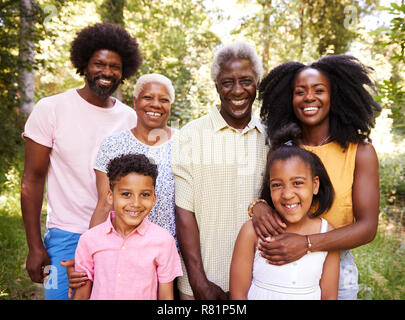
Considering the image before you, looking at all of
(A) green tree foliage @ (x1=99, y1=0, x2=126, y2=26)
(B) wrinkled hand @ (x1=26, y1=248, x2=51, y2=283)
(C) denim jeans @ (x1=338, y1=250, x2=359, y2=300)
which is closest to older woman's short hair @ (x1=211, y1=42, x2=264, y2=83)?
(C) denim jeans @ (x1=338, y1=250, x2=359, y2=300)

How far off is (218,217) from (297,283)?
1.90ft

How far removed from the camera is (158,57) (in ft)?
34.4

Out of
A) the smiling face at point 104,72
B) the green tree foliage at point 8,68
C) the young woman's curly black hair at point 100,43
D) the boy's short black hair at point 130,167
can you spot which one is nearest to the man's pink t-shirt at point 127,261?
the boy's short black hair at point 130,167

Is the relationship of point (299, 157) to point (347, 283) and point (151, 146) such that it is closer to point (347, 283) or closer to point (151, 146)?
point (347, 283)

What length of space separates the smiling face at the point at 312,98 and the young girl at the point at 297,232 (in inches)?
8.3

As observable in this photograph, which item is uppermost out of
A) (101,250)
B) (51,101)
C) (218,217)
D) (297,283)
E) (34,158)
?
(51,101)


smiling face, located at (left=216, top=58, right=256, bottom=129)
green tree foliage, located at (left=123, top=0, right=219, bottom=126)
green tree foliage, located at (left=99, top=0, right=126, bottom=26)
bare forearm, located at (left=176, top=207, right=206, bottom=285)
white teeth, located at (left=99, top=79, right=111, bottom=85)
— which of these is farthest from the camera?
green tree foliage, located at (left=123, top=0, right=219, bottom=126)

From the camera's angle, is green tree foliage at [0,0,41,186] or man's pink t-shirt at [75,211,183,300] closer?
man's pink t-shirt at [75,211,183,300]

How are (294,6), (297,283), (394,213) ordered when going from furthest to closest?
(294,6) < (394,213) < (297,283)

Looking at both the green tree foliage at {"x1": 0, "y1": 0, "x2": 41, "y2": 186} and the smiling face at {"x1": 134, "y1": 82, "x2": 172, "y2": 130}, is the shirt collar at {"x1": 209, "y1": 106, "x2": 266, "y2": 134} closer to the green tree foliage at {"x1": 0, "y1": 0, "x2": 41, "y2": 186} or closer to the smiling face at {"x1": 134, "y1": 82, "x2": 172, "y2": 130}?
the smiling face at {"x1": 134, "y1": 82, "x2": 172, "y2": 130}

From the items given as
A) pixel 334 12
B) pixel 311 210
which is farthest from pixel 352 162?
pixel 334 12

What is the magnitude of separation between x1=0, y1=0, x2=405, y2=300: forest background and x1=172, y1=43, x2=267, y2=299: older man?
1.26 metres

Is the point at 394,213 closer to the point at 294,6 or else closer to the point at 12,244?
the point at 294,6

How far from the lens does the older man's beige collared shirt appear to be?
7.13ft
